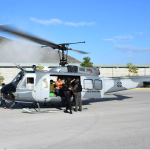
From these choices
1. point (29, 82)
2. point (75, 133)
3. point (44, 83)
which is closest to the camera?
point (75, 133)

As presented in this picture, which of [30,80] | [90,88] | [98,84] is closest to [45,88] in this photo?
[30,80]

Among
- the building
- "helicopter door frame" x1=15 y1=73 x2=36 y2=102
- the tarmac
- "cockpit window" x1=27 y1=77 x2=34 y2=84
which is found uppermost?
the building

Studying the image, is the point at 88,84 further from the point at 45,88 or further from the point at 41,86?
the point at 41,86

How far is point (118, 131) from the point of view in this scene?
6.23m

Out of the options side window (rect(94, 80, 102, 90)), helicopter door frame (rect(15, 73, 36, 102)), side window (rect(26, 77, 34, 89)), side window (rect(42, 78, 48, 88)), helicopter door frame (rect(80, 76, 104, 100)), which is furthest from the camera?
side window (rect(94, 80, 102, 90))

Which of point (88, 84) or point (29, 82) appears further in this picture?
point (88, 84)

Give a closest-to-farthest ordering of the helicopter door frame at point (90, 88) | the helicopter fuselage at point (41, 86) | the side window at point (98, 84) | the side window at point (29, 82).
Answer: the helicopter fuselage at point (41, 86), the side window at point (29, 82), the helicopter door frame at point (90, 88), the side window at point (98, 84)

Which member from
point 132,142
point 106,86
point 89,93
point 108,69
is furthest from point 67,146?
point 108,69

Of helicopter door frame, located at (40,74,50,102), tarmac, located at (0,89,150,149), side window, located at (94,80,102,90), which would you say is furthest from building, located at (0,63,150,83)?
tarmac, located at (0,89,150,149)

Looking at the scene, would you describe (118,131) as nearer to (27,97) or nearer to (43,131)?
(43,131)

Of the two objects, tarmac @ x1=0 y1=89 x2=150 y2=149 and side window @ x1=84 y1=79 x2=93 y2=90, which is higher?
side window @ x1=84 y1=79 x2=93 y2=90

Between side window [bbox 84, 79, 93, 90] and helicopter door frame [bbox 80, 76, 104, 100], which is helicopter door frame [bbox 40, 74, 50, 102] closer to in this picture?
helicopter door frame [bbox 80, 76, 104, 100]

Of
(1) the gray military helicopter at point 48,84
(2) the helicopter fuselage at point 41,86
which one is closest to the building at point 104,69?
(1) the gray military helicopter at point 48,84

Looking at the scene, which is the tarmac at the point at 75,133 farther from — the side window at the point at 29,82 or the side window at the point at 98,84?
the side window at the point at 98,84
